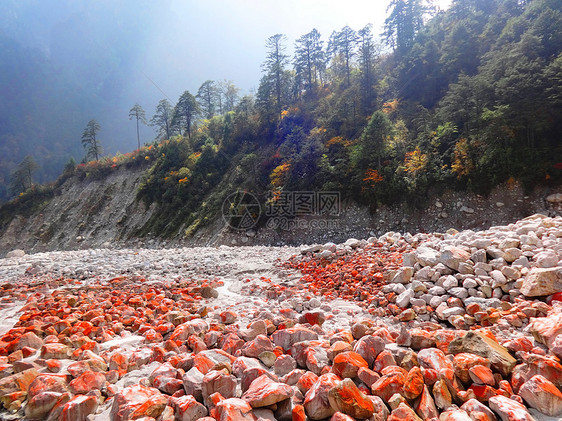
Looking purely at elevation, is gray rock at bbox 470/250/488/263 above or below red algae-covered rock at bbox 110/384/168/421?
above

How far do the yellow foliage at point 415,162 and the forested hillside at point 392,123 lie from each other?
9 centimetres

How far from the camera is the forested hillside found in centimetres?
1584

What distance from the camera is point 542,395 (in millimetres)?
2111

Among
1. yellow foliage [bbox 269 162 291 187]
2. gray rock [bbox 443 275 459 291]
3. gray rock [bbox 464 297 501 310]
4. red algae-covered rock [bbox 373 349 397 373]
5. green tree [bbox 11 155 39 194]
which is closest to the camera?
red algae-covered rock [bbox 373 349 397 373]

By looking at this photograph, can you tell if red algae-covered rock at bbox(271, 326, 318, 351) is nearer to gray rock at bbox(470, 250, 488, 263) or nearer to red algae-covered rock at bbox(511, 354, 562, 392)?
red algae-covered rock at bbox(511, 354, 562, 392)

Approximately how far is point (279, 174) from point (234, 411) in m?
23.3

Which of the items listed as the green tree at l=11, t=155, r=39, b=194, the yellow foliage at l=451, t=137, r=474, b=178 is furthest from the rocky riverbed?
the green tree at l=11, t=155, r=39, b=194

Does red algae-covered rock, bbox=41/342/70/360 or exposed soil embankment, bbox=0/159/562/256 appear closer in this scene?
red algae-covered rock, bbox=41/342/70/360

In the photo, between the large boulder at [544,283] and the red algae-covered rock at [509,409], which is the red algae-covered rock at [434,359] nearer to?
the red algae-covered rock at [509,409]

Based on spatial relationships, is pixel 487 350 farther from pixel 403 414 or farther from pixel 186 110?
pixel 186 110

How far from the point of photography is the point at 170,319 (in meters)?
4.25

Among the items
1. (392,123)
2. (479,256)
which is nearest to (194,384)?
(479,256)

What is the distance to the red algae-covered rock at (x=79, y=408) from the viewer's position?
211 centimetres

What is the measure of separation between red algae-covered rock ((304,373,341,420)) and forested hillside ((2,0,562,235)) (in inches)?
699
